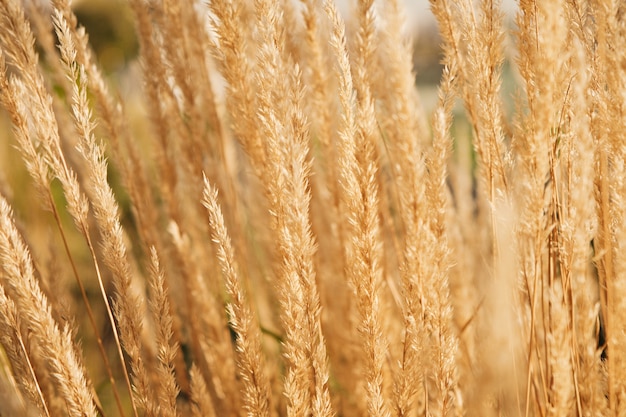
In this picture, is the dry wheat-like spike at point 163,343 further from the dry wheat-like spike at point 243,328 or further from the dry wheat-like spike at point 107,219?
the dry wheat-like spike at point 243,328

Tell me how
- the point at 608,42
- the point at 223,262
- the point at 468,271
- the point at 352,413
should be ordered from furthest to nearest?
the point at 468,271, the point at 352,413, the point at 223,262, the point at 608,42

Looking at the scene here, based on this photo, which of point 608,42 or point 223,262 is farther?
point 223,262

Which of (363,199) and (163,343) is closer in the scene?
(363,199)

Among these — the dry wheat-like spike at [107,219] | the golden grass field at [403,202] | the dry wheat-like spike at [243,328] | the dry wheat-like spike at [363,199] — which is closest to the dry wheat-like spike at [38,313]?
the golden grass field at [403,202]

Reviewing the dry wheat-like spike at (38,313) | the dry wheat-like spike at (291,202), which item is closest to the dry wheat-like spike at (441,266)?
the dry wheat-like spike at (291,202)

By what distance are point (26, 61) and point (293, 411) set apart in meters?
0.86

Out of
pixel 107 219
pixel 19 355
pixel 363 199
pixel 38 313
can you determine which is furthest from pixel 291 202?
pixel 19 355

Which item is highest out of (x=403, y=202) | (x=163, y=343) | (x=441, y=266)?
(x=403, y=202)

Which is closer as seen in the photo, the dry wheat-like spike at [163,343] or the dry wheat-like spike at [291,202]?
the dry wheat-like spike at [291,202]

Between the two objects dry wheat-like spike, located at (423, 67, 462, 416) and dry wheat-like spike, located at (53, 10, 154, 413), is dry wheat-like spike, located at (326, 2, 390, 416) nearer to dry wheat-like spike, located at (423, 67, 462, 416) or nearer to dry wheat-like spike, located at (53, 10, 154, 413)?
dry wheat-like spike, located at (423, 67, 462, 416)

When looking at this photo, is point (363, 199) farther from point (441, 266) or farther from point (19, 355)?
point (19, 355)

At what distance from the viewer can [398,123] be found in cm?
104

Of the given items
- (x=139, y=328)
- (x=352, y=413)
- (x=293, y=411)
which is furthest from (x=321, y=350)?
(x=352, y=413)

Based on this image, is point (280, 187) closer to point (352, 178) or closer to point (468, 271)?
point (352, 178)
